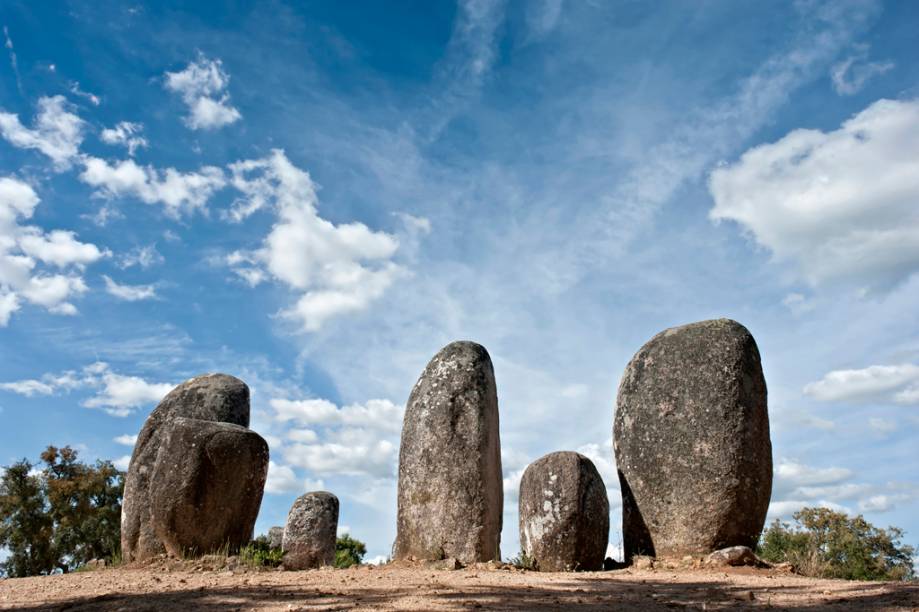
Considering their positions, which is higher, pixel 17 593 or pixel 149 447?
pixel 149 447

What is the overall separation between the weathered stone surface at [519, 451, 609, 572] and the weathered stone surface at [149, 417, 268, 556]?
5.25 meters

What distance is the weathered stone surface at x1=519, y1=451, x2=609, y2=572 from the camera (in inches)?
466

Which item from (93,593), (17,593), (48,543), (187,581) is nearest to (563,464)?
(187,581)

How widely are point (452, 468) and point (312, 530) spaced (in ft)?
17.9

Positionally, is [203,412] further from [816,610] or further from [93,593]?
[816,610]

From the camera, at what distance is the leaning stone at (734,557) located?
11.8 meters

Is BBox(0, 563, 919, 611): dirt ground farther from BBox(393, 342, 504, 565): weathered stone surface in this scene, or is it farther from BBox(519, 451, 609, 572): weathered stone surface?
BBox(393, 342, 504, 565): weathered stone surface

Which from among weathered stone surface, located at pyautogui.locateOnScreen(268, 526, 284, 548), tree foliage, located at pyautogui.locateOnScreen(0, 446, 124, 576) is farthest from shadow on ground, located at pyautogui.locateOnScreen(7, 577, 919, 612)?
tree foliage, located at pyautogui.locateOnScreen(0, 446, 124, 576)

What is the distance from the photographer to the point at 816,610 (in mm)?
7797

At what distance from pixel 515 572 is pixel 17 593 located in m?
6.86

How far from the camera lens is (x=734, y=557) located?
464 inches

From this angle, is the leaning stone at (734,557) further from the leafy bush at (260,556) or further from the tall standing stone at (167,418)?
the tall standing stone at (167,418)

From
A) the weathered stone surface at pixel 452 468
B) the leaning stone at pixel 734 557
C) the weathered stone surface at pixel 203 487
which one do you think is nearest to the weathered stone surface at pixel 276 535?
the weathered stone surface at pixel 203 487

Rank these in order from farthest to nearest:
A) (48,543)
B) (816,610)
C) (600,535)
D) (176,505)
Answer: (48,543) → (176,505) → (600,535) → (816,610)
